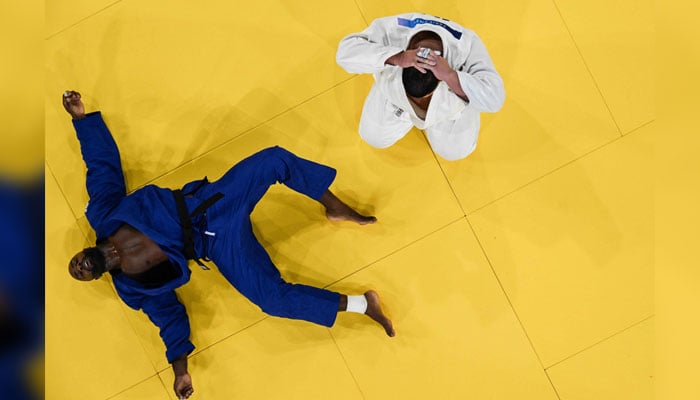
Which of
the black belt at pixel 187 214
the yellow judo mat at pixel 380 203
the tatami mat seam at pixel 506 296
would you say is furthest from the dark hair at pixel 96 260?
the tatami mat seam at pixel 506 296

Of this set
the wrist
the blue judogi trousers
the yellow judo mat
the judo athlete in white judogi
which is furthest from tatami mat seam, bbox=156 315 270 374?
the wrist

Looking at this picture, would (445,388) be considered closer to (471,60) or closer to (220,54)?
(471,60)

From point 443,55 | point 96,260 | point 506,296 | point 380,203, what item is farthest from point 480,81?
point 96,260

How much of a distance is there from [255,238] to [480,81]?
158 centimetres

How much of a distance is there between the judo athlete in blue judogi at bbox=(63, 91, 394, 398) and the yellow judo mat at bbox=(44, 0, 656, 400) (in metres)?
0.24

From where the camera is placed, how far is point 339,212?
352 cm

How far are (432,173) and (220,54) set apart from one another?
5.02 feet

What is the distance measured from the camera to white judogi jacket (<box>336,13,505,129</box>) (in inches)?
106

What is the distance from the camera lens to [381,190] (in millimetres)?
3650

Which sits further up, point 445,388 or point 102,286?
point 102,286

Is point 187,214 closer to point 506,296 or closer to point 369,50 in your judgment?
point 369,50

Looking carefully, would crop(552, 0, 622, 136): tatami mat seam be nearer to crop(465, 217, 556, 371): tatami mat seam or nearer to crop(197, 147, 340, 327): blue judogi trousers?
crop(465, 217, 556, 371): tatami mat seam

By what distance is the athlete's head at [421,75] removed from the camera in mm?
2699

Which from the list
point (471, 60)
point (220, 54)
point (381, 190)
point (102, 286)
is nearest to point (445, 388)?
point (381, 190)
